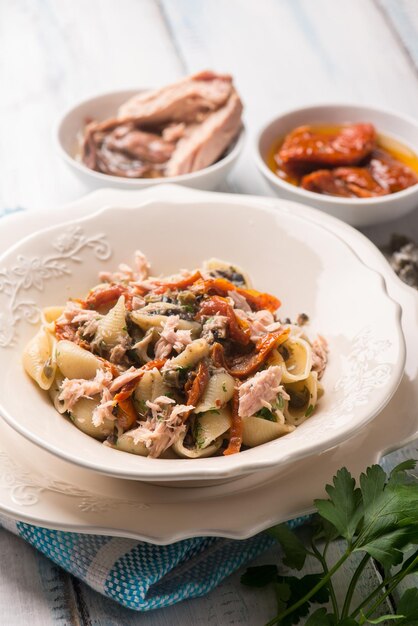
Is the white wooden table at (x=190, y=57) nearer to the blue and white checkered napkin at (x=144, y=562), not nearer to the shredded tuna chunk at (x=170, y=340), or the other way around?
the shredded tuna chunk at (x=170, y=340)

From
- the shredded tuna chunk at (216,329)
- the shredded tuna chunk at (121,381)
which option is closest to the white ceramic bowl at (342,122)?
the shredded tuna chunk at (216,329)

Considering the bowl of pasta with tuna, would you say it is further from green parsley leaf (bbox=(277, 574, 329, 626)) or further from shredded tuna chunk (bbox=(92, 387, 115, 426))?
green parsley leaf (bbox=(277, 574, 329, 626))

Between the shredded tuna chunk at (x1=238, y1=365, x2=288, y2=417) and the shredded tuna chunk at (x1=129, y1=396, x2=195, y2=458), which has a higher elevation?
the shredded tuna chunk at (x1=129, y1=396, x2=195, y2=458)

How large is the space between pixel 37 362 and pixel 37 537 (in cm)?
66

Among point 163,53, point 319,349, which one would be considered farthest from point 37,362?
point 163,53

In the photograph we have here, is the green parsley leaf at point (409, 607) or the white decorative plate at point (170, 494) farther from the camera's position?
the white decorative plate at point (170, 494)

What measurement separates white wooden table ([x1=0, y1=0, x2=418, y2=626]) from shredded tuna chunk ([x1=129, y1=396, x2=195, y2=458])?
90.5 inches

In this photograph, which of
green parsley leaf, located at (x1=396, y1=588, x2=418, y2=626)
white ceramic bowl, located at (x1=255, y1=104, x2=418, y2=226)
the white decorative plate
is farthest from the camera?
white ceramic bowl, located at (x1=255, y1=104, x2=418, y2=226)

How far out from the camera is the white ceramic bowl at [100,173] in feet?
15.1

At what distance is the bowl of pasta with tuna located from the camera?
288 cm

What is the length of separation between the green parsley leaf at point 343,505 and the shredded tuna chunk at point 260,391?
405 mm

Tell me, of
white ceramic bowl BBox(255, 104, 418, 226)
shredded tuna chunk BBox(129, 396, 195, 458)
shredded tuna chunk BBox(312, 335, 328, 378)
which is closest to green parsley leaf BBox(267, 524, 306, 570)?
shredded tuna chunk BBox(129, 396, 195, 458)

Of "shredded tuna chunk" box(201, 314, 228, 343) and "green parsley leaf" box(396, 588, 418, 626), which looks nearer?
"green parsley leaf" box(396, 588, 418, 626)

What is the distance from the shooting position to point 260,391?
2986 millimetres
